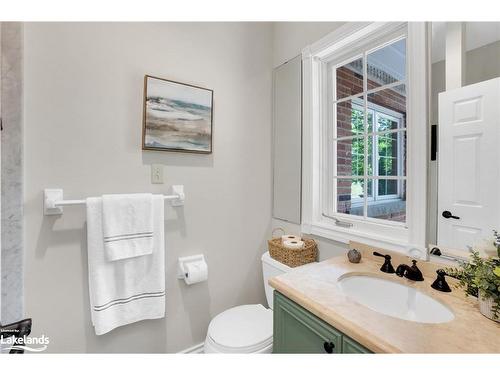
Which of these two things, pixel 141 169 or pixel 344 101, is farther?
pixel 344 101

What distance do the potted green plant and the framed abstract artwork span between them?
52.7 inches

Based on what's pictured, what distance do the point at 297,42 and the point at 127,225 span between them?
1568 mm

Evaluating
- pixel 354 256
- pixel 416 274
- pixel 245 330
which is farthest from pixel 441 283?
pixel 245 330

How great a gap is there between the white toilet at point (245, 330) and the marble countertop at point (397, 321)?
0.40 metres

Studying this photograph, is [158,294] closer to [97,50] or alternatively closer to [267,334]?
[267,334]

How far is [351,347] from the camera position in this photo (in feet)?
2.25

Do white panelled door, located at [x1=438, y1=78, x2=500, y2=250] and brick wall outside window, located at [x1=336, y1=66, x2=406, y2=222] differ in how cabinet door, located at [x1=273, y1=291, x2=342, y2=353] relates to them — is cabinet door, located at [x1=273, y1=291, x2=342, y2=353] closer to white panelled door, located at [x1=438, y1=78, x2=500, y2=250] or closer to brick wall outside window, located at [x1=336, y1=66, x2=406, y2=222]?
white panelled door, located at [x1=438, y1=78, x2=500, y2=250]

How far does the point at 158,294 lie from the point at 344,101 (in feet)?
5.25

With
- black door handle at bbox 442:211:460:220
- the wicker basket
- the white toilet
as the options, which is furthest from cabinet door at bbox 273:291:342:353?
black door handle at bbox 442:211:460:220

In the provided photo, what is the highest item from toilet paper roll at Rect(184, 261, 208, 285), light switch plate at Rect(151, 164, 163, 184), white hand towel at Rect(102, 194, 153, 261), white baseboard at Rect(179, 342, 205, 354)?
light switch plate at Rect(151, 164, 163, 184)

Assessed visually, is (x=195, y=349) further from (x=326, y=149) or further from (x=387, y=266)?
(x=326, y=149)

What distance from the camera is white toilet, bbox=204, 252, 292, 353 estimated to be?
1126 millimetres
